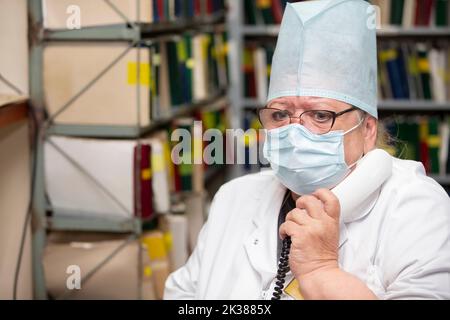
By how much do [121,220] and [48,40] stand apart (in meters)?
0.67

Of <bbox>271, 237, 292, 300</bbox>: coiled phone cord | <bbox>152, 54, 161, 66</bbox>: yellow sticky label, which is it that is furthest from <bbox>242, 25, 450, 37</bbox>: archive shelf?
<bbox>271, 237, 292, 300</bbox>: coiled phone cord

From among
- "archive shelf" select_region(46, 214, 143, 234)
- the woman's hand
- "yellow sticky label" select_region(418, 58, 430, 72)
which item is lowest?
"archive shelf" select_region(46, 214, 143, 234)

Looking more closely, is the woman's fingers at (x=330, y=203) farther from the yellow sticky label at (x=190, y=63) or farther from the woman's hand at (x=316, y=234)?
the yellow sticky label at (x=190, y=63)

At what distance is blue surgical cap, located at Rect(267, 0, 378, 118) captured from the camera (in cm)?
130

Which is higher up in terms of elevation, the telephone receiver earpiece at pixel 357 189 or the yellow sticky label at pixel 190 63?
the yellow sticky label at pixel 190 63

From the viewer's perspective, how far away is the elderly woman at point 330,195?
1.15 metres

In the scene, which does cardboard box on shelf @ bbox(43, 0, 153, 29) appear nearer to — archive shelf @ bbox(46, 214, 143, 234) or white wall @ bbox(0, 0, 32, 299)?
white wall @ bbox(0, 0, 32, 299)

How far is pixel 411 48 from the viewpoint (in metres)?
3.68

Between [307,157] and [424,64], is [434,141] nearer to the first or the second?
[424,64]

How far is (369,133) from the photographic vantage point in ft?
4.49

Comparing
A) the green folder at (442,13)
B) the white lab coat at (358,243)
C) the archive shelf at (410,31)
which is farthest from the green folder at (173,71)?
the green folder at (442,13)
